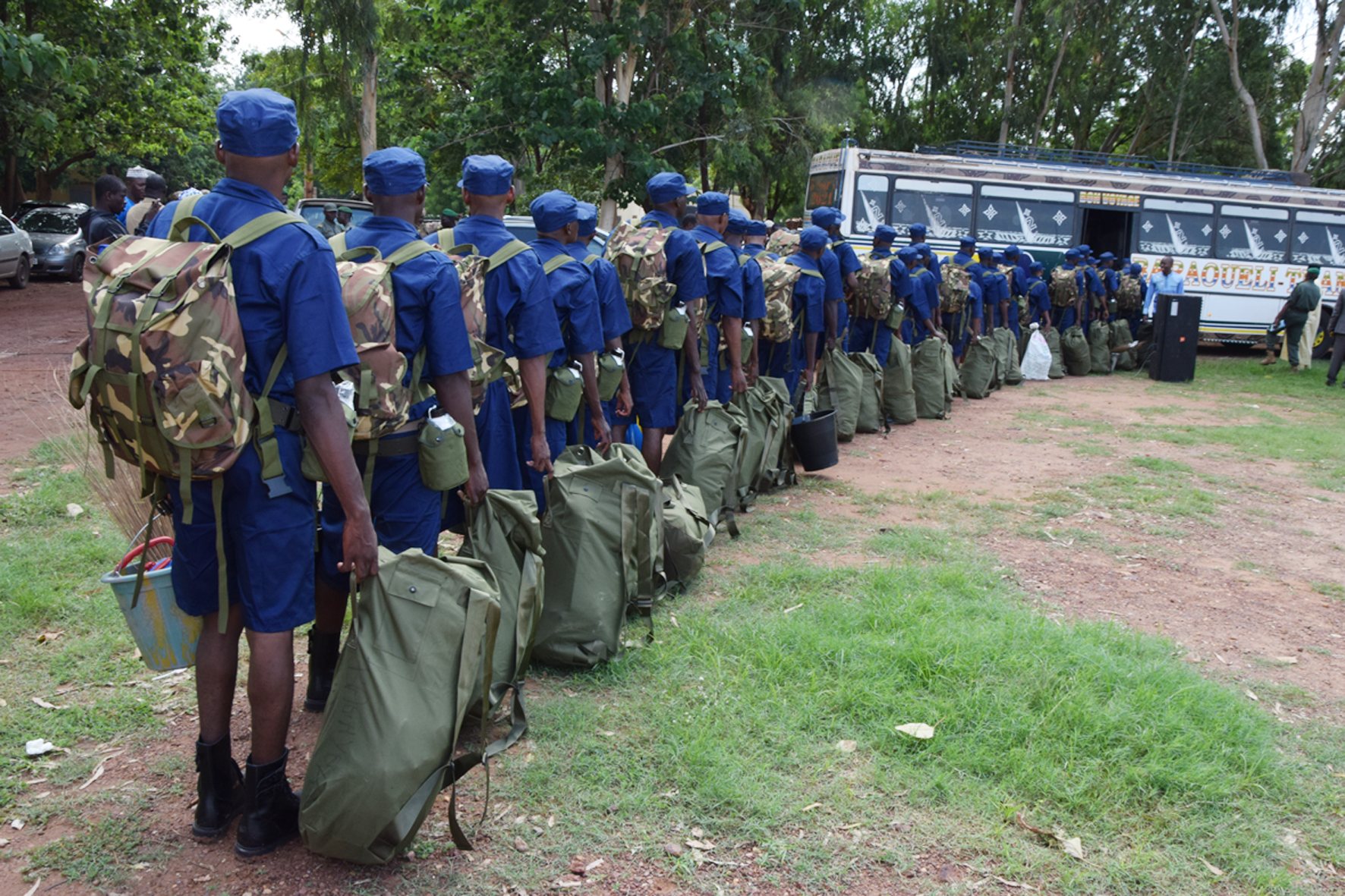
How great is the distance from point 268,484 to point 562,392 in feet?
6.13

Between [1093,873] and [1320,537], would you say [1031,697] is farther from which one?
[1320,537]

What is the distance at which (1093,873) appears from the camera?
267 cm

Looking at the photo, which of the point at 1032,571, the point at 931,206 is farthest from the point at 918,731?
the point at 931,206

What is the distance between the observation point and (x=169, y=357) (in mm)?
2117

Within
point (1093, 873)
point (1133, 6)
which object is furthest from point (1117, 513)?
point (1133, 6)

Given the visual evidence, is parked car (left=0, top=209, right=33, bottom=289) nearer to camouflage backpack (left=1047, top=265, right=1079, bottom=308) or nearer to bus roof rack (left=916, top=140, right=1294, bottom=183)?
bus roof rack (left=916, top=140, right=1294, bottom=183)

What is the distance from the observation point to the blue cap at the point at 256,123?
93.5 inches

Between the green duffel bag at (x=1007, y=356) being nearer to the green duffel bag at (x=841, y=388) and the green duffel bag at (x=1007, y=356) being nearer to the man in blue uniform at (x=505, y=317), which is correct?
the green duffel bag at (x=841, y=388)

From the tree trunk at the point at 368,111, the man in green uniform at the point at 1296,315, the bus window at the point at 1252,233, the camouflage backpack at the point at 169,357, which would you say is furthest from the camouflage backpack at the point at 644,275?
the bus window at the point at 1252,233

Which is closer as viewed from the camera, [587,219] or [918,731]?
[918,731]

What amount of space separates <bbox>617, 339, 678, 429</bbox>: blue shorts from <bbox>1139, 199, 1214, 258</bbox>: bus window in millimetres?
13907

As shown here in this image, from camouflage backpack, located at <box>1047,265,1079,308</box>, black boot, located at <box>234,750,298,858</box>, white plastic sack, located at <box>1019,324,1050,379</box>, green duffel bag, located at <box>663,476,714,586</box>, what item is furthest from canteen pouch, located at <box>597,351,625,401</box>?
camouflage backpack, located at <box>1047,265,1079,308</box>

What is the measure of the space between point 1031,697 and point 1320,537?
12.5ft

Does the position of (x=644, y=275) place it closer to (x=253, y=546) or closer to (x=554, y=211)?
(x=554, y=211)
